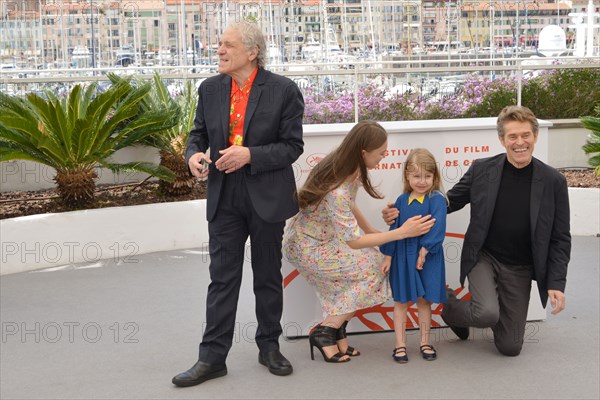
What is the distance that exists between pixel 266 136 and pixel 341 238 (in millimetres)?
676

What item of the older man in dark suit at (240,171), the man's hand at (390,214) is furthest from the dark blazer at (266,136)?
the man's hand at (390,214)

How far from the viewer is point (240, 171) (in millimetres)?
4719

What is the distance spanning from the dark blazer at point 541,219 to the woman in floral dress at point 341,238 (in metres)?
0.32

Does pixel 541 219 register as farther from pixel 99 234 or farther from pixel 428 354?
pixel 99 234

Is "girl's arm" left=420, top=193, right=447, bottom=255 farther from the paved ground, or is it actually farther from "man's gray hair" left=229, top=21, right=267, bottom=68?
"man's gray hair" left=229, top=21, right=267, bottom=68

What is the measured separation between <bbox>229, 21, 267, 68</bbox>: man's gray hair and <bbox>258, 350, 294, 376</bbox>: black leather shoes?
146 centimetres

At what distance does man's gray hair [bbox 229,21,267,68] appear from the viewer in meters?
4.65

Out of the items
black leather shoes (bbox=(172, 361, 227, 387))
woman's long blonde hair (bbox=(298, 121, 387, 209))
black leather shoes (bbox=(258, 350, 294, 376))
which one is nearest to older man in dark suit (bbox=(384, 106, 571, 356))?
woman's long blonde hair (bbox=(298, 121, 387, 209))

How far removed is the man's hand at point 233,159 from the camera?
451cm

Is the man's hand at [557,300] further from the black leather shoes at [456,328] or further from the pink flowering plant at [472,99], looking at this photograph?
the pink flowering plant at [472,99]

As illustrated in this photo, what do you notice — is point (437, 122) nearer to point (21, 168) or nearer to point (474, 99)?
point (21, 168)

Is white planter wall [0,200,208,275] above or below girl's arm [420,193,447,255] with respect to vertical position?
below

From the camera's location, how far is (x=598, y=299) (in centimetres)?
633

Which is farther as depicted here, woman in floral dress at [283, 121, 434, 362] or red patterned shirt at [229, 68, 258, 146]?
woman in floral dress at [283, 121, 434, 362]
